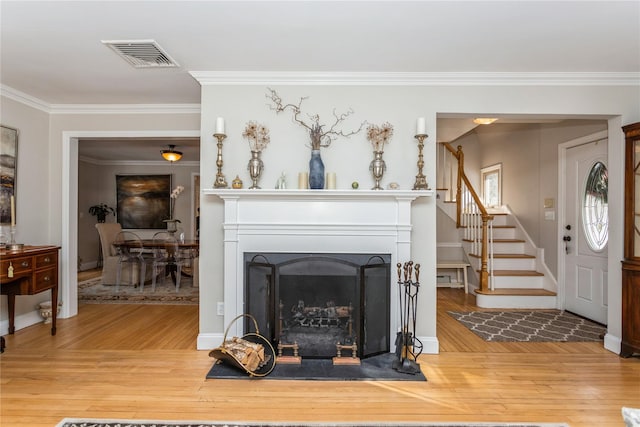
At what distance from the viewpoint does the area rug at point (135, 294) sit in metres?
4.84

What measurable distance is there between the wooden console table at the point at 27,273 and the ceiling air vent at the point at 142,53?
6.53 ft

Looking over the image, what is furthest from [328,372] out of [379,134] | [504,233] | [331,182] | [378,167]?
[504,233]

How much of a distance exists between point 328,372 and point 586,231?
3.55 meters

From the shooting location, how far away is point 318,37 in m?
2.46

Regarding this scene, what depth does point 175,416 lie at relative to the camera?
2111 mm

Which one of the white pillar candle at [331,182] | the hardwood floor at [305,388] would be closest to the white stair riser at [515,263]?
the hardwood floor at [305,388]

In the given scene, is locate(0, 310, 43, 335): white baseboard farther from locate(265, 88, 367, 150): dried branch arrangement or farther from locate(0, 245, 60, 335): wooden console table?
locate(265, 88, 367, 150): dried branch arrangement

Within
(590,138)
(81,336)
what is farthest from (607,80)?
(81,336)

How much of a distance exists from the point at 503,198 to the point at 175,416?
567cm

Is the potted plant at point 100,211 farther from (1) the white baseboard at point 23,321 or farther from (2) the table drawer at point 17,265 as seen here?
(2) the table drawer at point 17,265

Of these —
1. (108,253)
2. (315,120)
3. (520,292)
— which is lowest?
(520,292)

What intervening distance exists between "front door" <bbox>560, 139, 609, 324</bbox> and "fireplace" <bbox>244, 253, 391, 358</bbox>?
2736mm

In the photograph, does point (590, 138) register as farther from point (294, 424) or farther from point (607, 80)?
point (294, 424)

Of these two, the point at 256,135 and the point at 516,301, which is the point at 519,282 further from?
the point at 256,135
